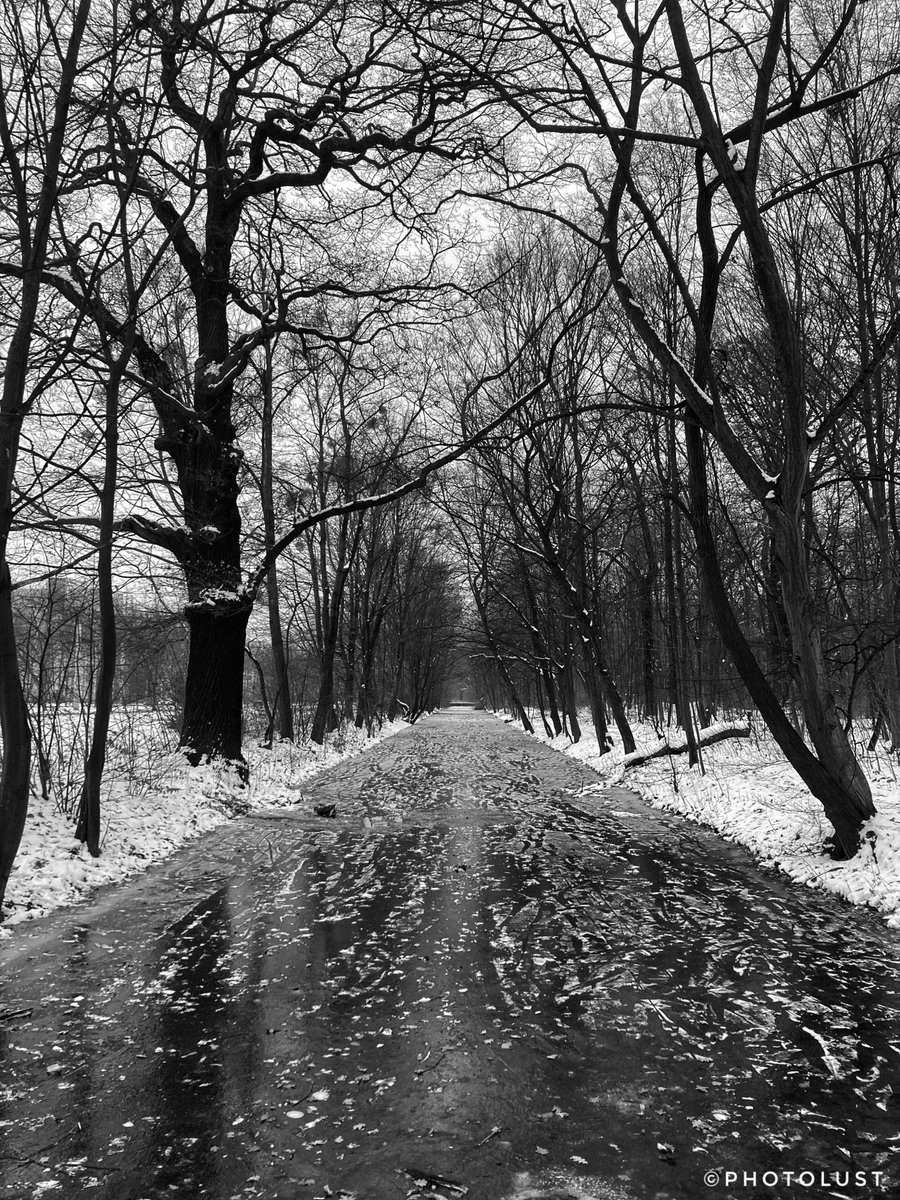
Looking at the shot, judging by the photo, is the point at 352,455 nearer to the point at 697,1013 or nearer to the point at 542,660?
the point at 542,660

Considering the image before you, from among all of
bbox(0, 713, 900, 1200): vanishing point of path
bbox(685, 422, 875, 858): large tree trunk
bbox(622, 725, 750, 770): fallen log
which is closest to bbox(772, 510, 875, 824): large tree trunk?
bbox(685, 422, 875, 858): large tree trunk

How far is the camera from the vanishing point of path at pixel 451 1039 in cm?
286

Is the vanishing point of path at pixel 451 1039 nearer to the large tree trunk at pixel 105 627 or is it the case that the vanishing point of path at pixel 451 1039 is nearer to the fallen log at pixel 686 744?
the large tree trunk at pixel 105 627

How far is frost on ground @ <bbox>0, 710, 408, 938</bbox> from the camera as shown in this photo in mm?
6734

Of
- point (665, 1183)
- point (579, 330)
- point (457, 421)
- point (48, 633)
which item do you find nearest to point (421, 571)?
point (457, 421)

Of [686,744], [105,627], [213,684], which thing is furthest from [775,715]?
[213,684]

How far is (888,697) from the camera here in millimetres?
12281

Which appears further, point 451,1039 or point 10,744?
point 10,744

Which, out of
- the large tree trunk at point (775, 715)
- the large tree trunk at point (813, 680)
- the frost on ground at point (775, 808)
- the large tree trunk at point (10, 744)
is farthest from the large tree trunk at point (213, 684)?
the large tree trunk at point (813, 680)

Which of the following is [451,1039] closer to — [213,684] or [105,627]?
[105,627]

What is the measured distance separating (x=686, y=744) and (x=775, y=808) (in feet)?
→ 21.9

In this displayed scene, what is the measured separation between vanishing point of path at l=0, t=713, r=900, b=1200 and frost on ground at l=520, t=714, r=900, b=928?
374mm

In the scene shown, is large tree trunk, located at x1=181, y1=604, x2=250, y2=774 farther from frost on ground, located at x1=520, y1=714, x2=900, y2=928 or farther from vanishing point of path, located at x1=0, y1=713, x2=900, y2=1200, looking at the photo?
frost on ground, located at x1=520, y1=714, x2=900, y2=928

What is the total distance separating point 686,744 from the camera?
1636 cm
